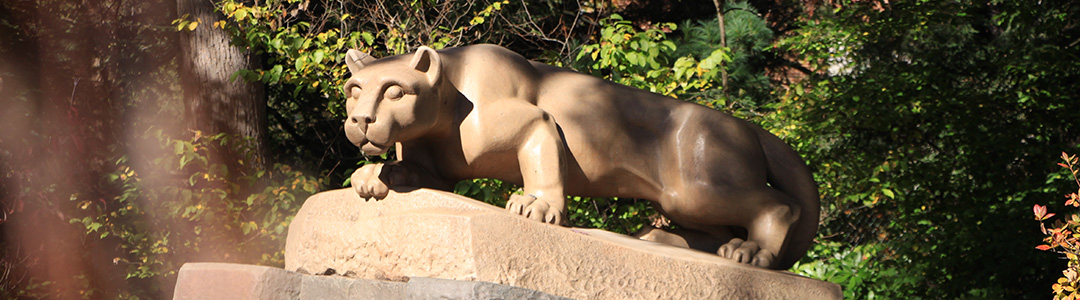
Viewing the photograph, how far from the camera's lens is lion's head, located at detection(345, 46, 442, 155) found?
3.21 meters

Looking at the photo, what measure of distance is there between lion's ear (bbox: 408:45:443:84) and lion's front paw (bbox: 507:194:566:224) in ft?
1.66

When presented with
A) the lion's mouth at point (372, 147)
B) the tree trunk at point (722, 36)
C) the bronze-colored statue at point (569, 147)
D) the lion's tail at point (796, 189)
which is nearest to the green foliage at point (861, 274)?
the tree trunk at point (722, 36)

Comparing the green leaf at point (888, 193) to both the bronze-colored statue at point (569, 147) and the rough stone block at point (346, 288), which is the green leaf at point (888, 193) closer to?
the bronze-colored statue at point (569, 147)

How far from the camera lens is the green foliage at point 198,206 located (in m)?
5.96

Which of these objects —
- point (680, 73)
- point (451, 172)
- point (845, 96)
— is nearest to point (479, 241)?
point (451, 172)

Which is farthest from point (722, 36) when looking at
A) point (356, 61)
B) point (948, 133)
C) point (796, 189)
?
point (356, 61)

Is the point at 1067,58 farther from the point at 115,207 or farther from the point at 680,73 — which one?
the point at 115,207

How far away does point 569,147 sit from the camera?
3549 millimetres

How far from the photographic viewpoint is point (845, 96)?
6777 millimetres

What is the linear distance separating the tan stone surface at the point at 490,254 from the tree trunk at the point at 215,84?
3128mm

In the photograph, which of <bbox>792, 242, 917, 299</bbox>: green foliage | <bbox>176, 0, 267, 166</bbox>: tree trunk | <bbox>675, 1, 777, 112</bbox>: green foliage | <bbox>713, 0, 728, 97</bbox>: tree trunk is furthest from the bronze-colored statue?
<bbox>675, 1, 777, 112</bbox>: green foliage

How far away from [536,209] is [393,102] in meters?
0.60

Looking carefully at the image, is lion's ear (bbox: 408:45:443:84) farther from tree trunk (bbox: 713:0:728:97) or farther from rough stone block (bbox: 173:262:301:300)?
tree trunk (bbox: 713:0:728:97)

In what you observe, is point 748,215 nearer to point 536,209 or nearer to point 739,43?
point 536,209
